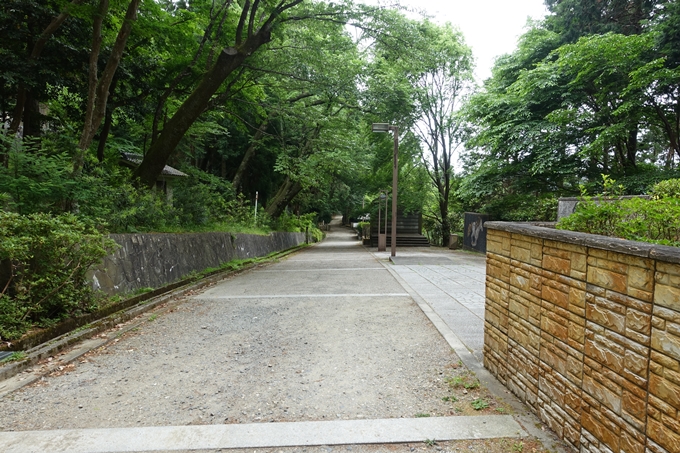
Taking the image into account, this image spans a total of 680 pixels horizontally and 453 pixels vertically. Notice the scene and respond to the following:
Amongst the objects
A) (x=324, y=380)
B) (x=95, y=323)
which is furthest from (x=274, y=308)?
(x=324, y=380)

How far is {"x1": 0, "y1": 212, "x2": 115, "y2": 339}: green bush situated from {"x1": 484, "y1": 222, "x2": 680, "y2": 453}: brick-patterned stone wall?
4.63 metres

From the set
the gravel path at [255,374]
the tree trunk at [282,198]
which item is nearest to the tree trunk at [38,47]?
the gravel path at [255,374]

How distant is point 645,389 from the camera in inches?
70.3

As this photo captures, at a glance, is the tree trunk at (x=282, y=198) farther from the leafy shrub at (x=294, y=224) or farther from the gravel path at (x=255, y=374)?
the gravel path at (x=255, y=374)

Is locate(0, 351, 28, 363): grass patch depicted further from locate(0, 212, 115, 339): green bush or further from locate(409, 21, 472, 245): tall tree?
locate(409, 21, 472, 245): tall tree

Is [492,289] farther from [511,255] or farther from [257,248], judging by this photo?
[257,248]

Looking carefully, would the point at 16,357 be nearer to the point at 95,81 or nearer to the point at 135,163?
the point at 95,81

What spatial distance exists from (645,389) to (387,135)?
22.7 meters

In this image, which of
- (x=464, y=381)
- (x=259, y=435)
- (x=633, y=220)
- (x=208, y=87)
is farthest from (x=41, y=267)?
(x=208, y=87)

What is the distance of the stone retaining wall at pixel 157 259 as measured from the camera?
19.3 ft

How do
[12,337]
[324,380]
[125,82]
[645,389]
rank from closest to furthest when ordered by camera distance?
1. [645,389]
2. [324,380]
3. [12,337]
4. [125,82]

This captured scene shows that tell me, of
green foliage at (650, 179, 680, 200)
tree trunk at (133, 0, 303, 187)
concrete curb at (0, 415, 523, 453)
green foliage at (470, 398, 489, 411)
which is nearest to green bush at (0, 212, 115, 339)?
concrete curb at (0, 415, 523, 453)

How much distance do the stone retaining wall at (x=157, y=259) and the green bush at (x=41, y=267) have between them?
0.87 meters

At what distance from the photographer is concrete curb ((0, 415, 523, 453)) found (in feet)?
7.97
